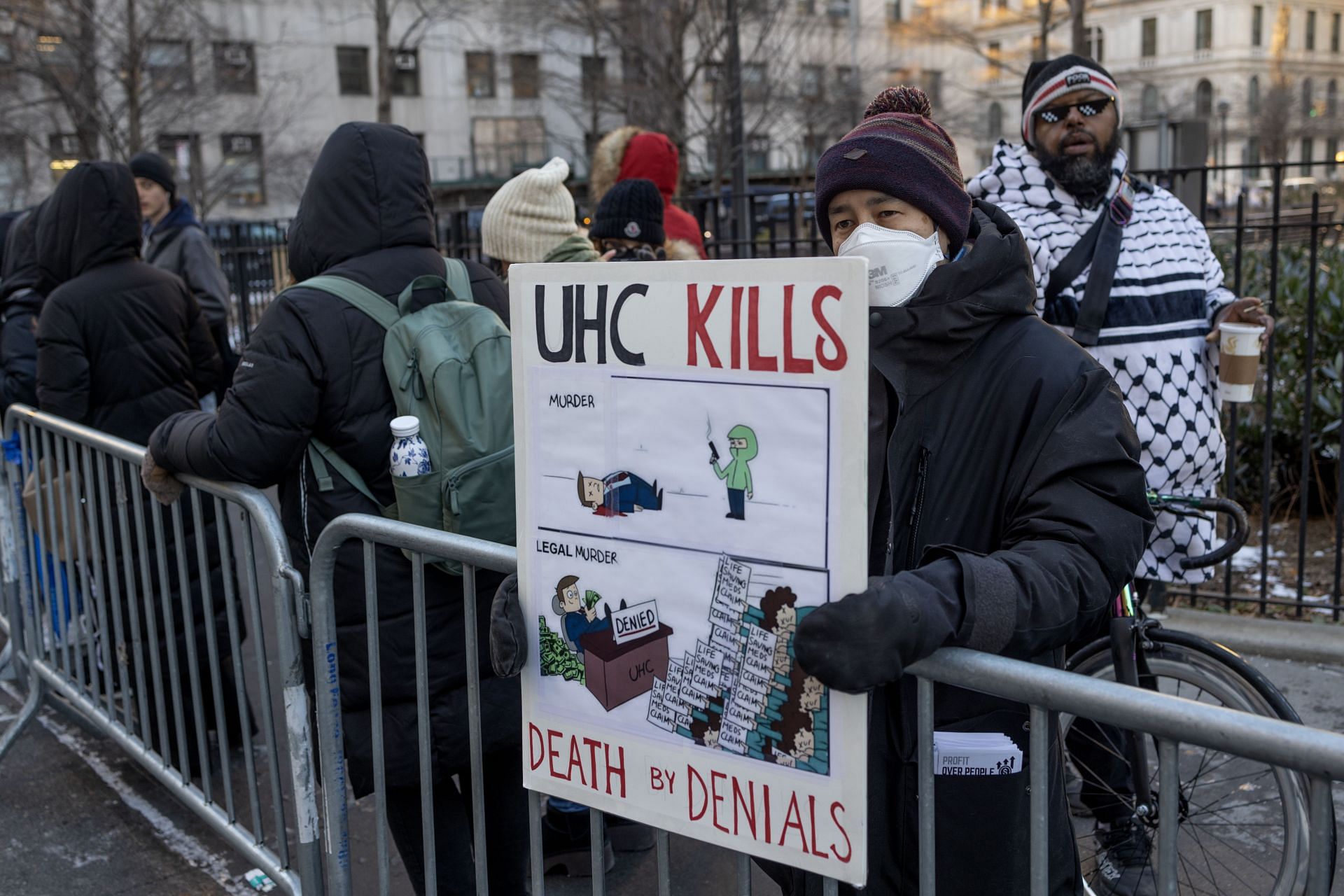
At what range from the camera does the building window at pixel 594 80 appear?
766 inches

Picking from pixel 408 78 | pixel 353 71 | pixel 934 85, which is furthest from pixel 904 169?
pixel 408 78

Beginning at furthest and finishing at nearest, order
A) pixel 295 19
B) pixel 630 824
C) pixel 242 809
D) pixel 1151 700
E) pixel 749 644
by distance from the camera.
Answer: pixel 295 19 → pixel 242 809 → pixel 630 824 → pixel 749 644 → pixel 1151 700

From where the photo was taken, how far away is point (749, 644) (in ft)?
5.62

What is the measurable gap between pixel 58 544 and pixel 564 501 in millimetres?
2955

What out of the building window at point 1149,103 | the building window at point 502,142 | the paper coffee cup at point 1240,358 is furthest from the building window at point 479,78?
the paper coffee cup at point 1240,358

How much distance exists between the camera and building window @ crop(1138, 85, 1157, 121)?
41.4m

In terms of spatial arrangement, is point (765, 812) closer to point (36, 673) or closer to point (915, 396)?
point (915, 396)

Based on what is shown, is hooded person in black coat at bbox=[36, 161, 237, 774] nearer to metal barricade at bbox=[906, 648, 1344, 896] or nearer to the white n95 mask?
the white n95 mask

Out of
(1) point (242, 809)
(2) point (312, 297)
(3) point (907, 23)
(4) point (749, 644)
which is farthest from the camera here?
(3) point (907, 23)

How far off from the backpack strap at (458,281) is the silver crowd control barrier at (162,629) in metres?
0.69

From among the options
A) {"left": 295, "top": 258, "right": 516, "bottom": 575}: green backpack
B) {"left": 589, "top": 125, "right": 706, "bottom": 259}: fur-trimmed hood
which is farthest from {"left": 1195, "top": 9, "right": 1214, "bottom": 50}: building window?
{"left": 295, "top": 258, "right": 516, "bottom": 575}: green backpack

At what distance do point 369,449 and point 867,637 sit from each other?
64.1 inches

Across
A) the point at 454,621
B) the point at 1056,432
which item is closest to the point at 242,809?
the point at 454,621

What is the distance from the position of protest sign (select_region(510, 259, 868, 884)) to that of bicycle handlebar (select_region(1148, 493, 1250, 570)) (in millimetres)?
1800
